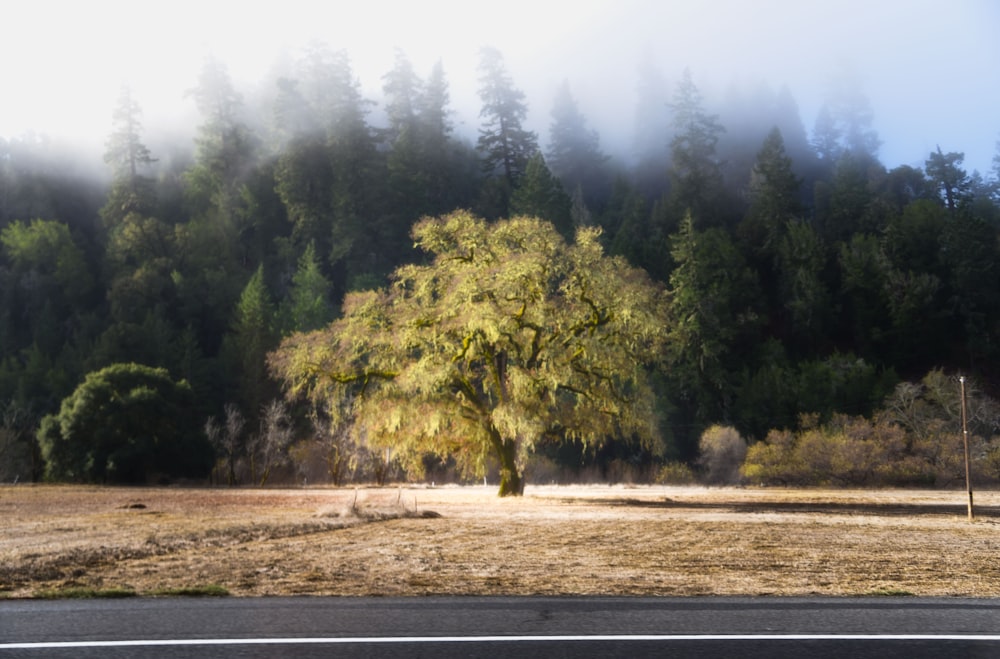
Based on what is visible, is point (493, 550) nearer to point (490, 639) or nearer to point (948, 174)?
point (490, 639)

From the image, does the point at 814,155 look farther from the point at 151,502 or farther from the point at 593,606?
the point at 593,606

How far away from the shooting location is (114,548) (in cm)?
1536

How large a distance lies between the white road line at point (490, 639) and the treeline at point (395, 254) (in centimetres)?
4798

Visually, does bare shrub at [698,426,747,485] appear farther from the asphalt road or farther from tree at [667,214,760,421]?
the asphalt road

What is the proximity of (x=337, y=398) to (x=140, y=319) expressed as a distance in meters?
55.0

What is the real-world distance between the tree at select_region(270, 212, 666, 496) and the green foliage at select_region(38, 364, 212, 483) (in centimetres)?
2197

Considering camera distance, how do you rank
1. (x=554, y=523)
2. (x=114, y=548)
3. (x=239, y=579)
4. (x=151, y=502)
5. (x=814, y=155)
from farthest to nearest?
(x=814, y=155) < (x=151, y=502) < (x=554, y=523) < (x=114, y=548) < (x=239, y=579)

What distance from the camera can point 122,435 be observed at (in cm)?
5262

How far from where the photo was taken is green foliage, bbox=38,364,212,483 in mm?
51719

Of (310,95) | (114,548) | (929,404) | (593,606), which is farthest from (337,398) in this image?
(310,95)

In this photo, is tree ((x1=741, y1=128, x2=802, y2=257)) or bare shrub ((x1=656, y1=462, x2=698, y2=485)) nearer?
bare shrub ((x1=656, y1=462, x2=698, y2=485))

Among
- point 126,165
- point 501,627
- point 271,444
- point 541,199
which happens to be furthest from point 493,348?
point 126,165

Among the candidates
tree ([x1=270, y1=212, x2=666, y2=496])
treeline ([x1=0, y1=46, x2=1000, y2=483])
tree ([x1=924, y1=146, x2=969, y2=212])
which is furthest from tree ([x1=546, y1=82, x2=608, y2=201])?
tree ([x1=270, y1=212, x2=666, y2=496])

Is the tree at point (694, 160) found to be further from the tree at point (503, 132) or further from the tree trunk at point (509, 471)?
the tree trunk at point (509, 471)
